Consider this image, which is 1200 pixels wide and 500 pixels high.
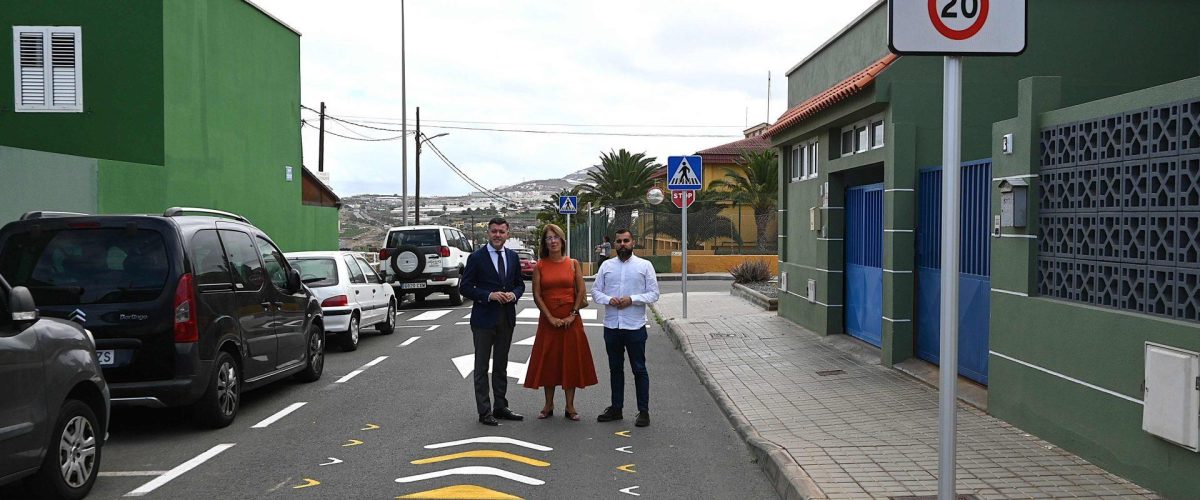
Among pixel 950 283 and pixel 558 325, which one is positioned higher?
pixel 950 283

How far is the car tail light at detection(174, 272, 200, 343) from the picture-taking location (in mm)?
7984

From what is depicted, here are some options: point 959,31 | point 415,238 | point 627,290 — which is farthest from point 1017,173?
point 415,238

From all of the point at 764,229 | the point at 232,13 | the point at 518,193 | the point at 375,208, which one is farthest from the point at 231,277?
the point at 518,193

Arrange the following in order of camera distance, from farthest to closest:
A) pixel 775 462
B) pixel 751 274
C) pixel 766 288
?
pixel 751 274 → pixel 766 288 → pixel 775 462

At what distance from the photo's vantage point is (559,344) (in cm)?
897

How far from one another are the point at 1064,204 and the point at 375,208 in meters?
68.4

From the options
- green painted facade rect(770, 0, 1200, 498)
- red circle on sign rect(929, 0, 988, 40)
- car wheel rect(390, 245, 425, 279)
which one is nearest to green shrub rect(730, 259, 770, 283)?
green painted facade rect(770, 0, 1200, 498)

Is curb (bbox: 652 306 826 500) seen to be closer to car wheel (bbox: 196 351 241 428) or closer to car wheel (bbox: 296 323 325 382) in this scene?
car wheel (bbox: 196 351 241 428)

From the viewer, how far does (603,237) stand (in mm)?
39438

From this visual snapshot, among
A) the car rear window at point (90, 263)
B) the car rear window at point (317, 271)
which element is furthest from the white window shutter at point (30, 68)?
the car rear window at point (90, 263)

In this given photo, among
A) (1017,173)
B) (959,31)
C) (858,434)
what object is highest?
(959,31)

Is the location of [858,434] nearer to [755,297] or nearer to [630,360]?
[630,360]

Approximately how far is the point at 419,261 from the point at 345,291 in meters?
8.06

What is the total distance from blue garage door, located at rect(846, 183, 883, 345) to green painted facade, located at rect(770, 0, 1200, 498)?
12.5 inches
